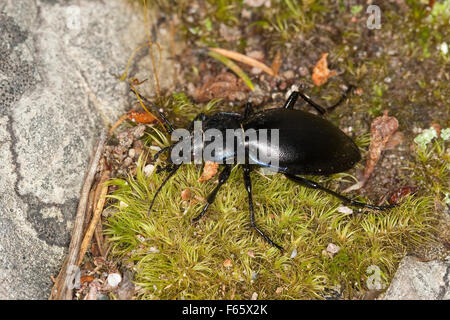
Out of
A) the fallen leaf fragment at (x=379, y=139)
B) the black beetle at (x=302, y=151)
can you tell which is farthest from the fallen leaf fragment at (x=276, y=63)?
the fallen leaf fragment at (x=379, y=139)

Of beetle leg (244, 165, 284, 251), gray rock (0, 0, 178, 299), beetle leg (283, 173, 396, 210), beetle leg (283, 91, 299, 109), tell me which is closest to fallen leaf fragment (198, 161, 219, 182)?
beetle leg (244, 165, 284, 251)

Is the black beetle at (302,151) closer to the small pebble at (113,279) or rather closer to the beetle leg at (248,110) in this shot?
the beetle leg at (248,110)

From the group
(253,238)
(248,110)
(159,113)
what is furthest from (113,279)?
(248,110)

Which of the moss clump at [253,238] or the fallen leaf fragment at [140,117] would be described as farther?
the fallen leaf fragment at [140,117]

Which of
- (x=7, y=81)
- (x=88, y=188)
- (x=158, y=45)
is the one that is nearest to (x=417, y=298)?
(x=88, y=188)

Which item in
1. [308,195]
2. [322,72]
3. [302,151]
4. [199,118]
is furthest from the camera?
[322,72]

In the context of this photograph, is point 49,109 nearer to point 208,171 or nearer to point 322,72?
point 208,171
